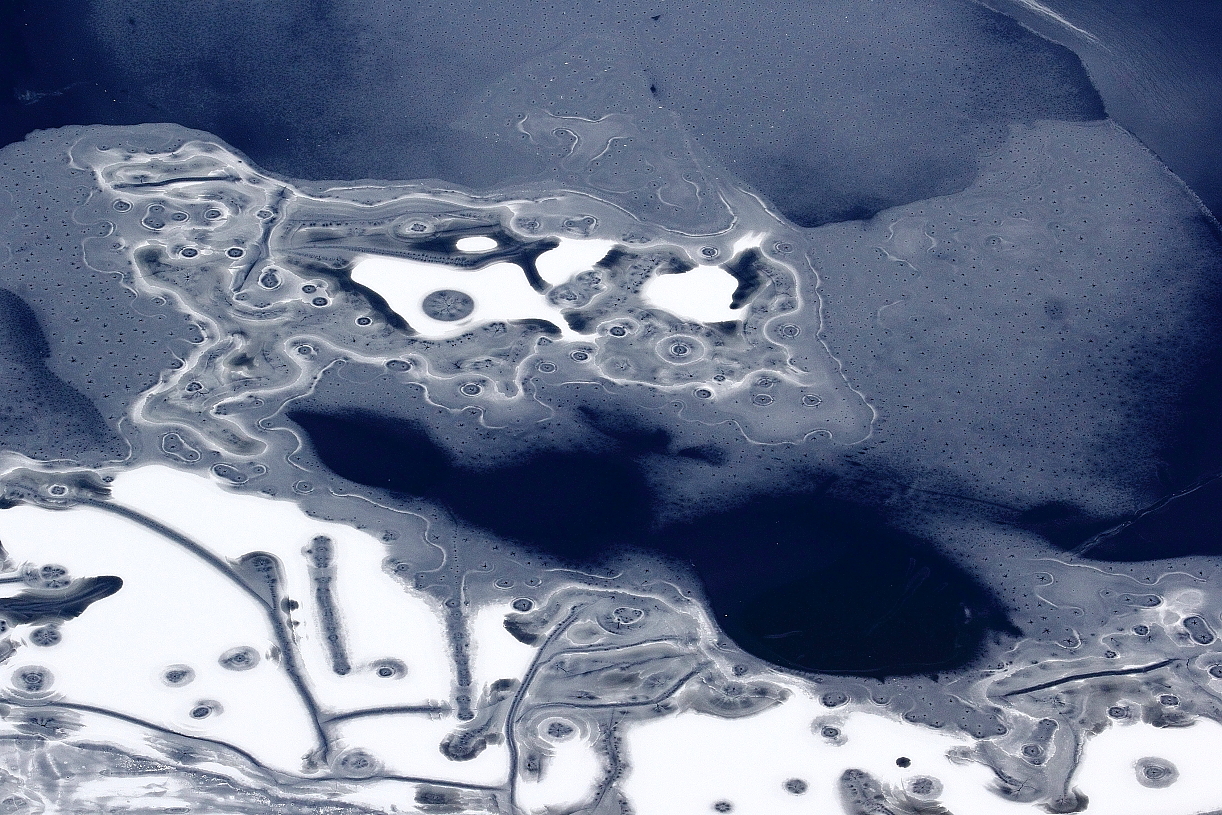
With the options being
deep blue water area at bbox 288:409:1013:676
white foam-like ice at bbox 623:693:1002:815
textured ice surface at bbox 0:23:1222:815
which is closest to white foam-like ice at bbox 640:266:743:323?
textured ice surface at bbox 0:23:1222:815

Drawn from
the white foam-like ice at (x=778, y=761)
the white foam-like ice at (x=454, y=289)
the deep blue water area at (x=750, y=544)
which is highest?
the white foam-like ice at (x=454, y=289)

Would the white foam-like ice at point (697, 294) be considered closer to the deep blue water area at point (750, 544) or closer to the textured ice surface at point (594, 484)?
the textured ice surface at point (594, 484)

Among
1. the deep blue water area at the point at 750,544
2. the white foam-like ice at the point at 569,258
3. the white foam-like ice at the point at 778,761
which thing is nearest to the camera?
the white foam-like ice at the point at 778,761

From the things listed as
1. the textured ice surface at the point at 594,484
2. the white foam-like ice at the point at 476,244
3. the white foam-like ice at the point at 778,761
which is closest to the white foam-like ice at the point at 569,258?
the textured ice surface at the point at 594,484

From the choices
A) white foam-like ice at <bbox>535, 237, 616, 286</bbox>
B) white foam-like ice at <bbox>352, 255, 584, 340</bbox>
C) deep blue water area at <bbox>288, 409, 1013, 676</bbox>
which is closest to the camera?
deep blue water area at <bbox>288, 409, 1013, 676</bbox>

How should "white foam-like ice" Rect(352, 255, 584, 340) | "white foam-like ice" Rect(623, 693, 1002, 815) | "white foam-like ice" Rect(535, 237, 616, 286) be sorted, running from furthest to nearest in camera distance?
1. "white foam-like ice" Rect(535, 237, 616, 286)
2. "white foam-like ice" Rect(352, 255, 584, 340)
3. "white foam-like ice" Rect(623, 693, 1002, 815)

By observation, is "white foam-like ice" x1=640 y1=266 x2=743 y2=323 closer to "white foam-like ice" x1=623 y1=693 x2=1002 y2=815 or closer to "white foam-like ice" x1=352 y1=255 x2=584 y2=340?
"white foam-like ice" x1=352 y1=255 x2=584 y2=340

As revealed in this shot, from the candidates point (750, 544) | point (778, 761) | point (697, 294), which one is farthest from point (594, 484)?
point (778, 761)

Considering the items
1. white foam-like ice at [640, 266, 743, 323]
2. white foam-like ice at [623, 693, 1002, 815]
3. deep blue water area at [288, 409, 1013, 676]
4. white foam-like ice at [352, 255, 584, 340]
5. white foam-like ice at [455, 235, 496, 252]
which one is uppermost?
white foam-like ice at [455, 235, 496, 252]

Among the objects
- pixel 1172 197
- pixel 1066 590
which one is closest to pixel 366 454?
pixel 1066 590

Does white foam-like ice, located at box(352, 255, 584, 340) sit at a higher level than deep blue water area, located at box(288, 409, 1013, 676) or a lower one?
higher
